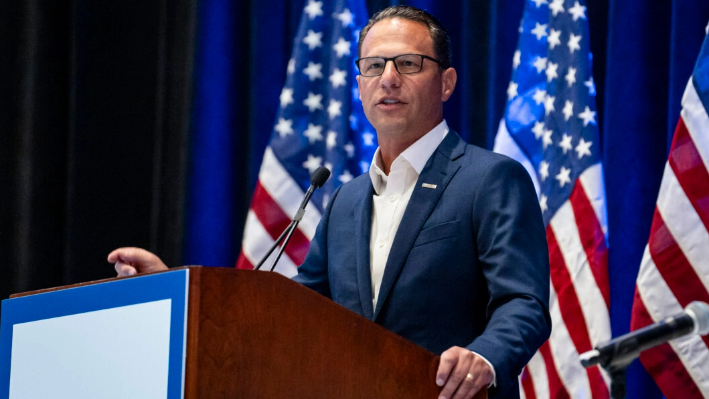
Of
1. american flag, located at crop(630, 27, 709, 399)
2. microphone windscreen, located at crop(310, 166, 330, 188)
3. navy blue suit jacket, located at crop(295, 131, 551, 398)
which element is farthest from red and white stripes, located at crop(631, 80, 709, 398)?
microphone windscreen, located at crop(310, 166, 330, 188)

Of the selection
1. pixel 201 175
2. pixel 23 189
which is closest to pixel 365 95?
pixel 201 175

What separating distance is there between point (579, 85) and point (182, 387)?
8.29ft

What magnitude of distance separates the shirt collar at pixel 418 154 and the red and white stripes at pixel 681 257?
105cm

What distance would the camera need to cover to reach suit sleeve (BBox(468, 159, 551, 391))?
1.75 m

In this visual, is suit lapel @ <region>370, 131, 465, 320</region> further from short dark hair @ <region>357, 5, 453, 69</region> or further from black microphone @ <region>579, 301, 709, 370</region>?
black microphone @ <region>579, 301, 709, 370</region>

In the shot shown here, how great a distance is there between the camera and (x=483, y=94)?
396cm

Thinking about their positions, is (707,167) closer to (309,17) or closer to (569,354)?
(569,354)

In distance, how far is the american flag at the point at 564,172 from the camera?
128 inches

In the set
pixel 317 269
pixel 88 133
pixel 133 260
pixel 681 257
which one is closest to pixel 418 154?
pixel 317 269

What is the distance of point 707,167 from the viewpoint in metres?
2.97

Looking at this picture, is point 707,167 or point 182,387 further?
point 707,167

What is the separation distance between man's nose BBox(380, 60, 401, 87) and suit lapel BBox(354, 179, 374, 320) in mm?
282

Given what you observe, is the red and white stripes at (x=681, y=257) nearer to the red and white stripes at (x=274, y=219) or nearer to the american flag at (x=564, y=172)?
the american flag at (x=564, y=172)

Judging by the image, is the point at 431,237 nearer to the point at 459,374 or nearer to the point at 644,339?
the point at 459,374
